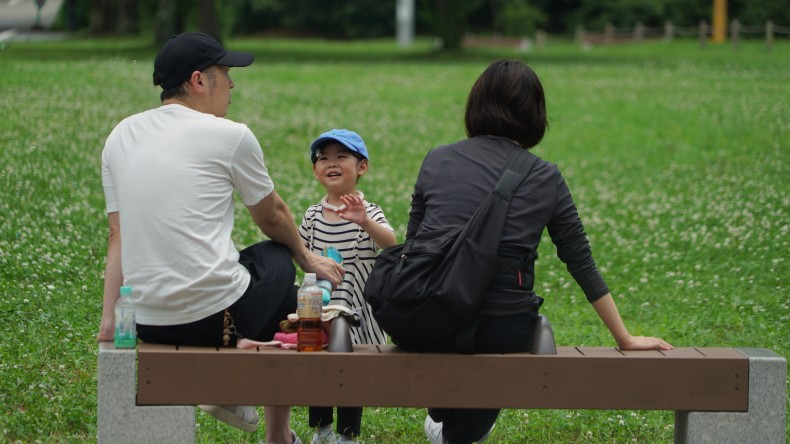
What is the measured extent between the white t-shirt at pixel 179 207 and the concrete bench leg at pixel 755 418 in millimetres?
1796

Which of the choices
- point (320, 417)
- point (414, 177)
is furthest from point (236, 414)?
point (414, 177)

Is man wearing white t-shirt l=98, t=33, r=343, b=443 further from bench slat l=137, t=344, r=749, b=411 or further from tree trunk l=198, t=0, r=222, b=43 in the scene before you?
tree trunk l=198, t=0, r=222, b=43

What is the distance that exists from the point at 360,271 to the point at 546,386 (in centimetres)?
124

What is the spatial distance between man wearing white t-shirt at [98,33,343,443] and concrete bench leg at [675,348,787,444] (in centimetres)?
168

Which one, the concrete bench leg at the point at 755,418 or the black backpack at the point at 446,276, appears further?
the concrete bench leg at the point at 755,418

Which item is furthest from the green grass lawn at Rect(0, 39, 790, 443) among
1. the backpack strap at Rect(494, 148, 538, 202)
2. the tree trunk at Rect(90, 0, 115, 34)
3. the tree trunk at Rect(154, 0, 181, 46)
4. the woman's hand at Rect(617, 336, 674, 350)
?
the tree trunk at Rect(90, 0, 115, 34)

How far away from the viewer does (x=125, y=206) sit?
4246 millimetres

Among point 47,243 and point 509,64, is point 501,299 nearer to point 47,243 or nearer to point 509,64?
point 509,64

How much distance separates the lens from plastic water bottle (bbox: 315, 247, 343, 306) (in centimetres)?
460

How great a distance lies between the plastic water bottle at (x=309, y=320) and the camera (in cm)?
429

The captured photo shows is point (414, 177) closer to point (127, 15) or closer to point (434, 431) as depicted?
point (434, 431)

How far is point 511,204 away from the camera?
4.19 metres

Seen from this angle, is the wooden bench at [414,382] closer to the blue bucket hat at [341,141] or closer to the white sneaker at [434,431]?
the white sneaker at [434,431]

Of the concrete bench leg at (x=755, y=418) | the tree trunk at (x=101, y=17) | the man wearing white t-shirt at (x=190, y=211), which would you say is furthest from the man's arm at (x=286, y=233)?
the tree trunk at (x=101, y=17)
